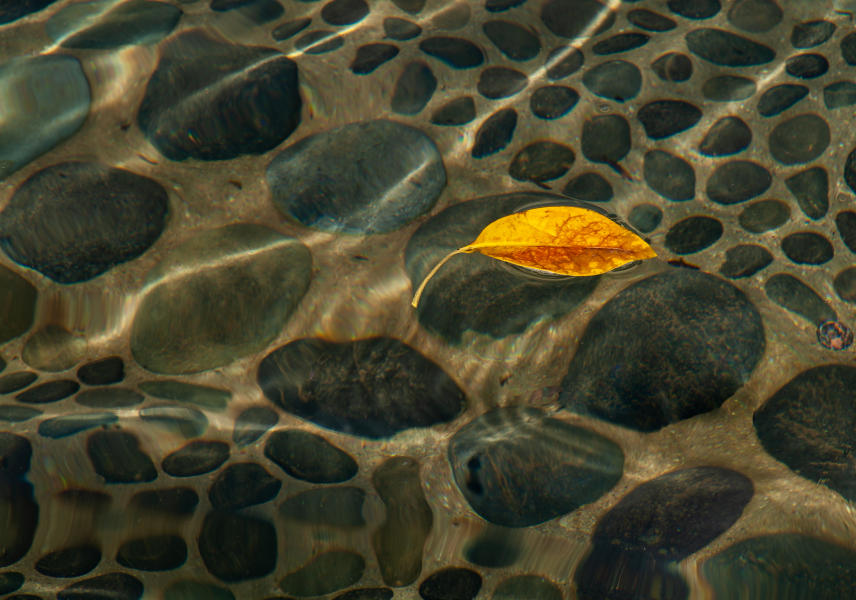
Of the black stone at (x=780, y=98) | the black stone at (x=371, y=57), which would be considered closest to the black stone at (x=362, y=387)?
the black stone at (x=371, y=57)

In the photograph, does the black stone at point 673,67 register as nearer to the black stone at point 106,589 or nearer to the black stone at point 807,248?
the black stone at point 807,248

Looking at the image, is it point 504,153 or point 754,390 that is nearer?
point 754,390

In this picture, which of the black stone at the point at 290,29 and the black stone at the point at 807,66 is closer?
the black stone at the point at 807,66

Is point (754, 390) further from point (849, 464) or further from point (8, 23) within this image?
point (8, 23)

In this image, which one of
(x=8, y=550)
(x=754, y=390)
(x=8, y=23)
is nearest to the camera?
(x=8, y=550)

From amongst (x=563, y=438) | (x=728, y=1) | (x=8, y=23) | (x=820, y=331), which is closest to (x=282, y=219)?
(x=563, y=438)

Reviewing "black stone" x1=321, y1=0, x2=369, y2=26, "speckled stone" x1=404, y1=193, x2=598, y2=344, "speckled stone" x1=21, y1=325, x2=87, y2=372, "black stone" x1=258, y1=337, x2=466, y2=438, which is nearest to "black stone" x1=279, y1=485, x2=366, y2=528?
"black stone" x1=258, y1=337, x2=466, y2=438
